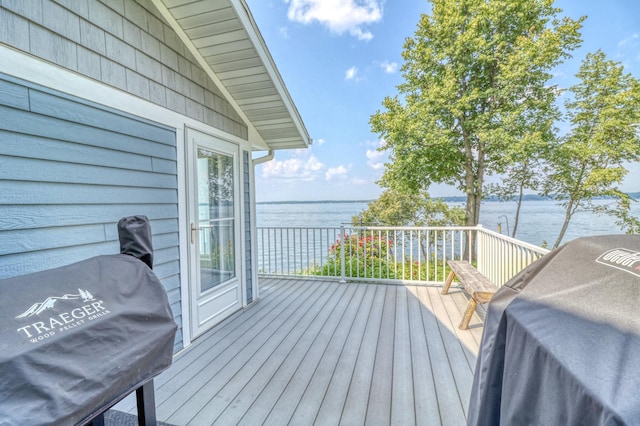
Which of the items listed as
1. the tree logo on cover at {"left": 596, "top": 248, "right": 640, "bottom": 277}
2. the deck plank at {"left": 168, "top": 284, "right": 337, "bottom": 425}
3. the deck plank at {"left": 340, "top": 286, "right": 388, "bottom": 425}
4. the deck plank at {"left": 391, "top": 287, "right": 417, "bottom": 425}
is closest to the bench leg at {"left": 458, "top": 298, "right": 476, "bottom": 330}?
the deck plank at {"left": 391, "top": 287, "right": 417, "bottom": 425}

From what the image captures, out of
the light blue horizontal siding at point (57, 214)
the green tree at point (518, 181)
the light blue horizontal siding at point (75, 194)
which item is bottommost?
the light blue horizontal siding at point (57, 214)

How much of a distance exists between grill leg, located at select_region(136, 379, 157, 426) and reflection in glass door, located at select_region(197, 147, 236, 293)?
161cm

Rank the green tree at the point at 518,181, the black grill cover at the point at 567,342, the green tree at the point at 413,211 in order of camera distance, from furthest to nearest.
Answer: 1. the green tree at the point at 413,211
2. the green tree at the point at 518,181
3. the black grill cover at the point at 567,342

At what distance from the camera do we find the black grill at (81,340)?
2.69 ft

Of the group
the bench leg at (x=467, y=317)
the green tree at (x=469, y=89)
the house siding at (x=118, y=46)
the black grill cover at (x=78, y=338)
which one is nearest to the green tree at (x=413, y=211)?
the green tree at (x=469, y=89)

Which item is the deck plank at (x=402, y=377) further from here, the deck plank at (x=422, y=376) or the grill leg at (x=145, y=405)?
the grill leg at (x=145, y=405)

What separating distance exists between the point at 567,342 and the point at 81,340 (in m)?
1.45

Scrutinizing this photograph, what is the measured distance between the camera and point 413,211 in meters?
9.57

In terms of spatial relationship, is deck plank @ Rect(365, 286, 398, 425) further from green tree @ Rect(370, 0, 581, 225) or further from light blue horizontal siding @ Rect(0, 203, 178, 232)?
green tree @ Rect(370, 0, 581, 225)

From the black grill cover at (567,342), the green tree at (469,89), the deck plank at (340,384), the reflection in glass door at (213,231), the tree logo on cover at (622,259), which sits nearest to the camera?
the black grill cover at (567,342)

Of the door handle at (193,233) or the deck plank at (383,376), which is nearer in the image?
the deck plank at (383,376)

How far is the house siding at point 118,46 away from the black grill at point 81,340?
54.6 inches

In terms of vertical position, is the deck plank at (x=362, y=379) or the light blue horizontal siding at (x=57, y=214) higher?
the light blue horizontal siding at (x=57, y=214)

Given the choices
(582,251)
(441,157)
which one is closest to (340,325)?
(582,251)
